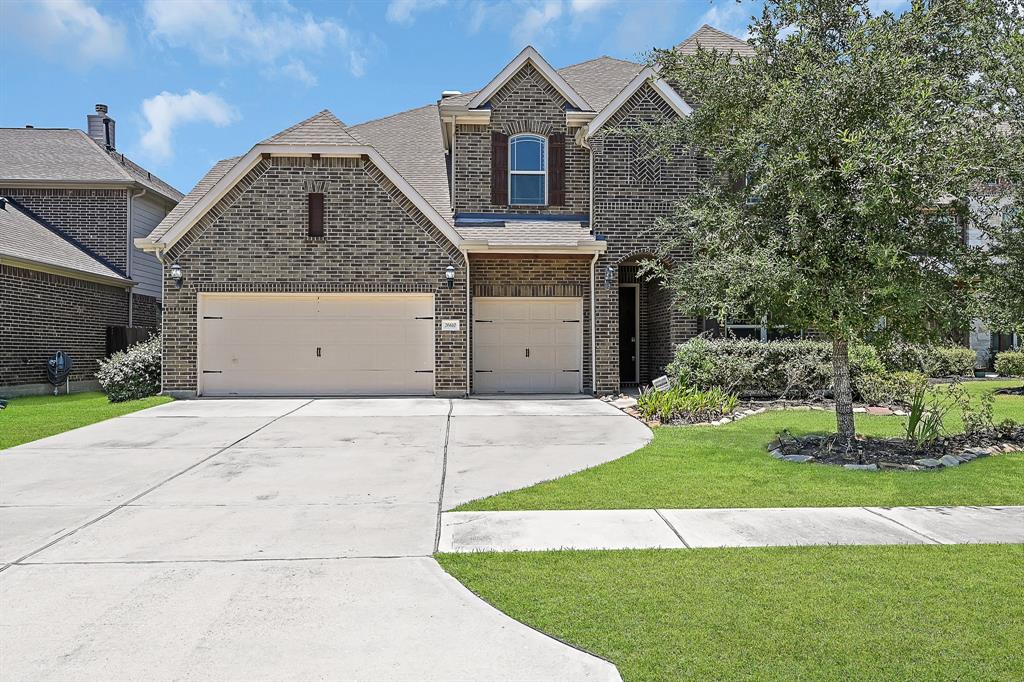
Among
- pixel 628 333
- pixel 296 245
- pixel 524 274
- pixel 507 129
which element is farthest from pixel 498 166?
pixel 628 333

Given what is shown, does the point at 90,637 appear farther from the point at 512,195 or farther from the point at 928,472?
the point at 512,195

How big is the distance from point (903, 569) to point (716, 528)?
1.30 meters

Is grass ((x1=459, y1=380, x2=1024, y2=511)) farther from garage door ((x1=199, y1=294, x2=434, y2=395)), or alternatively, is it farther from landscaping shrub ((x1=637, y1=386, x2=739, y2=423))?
garage door ((x1=199, y1=294, x2=434, y2=395))

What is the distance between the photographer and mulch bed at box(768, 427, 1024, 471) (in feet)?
24.9

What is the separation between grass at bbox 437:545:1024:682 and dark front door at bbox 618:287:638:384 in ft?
41.4

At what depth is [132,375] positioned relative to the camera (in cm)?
1460

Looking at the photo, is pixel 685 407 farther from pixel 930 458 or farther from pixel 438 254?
pixel 438 254

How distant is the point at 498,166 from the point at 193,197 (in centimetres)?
739

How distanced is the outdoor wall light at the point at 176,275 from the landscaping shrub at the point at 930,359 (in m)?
14.6

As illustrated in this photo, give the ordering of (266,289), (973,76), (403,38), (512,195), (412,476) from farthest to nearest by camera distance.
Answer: (512,195) < (266,289) < (403,38) < (973,76) < (412,476)

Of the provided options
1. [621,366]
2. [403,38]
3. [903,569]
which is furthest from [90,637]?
[621,366]

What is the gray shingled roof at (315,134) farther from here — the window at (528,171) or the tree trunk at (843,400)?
the tree trunk at (843,400)

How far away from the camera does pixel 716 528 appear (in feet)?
16.7

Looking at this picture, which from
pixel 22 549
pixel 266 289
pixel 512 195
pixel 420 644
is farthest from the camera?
pixel 512 195
